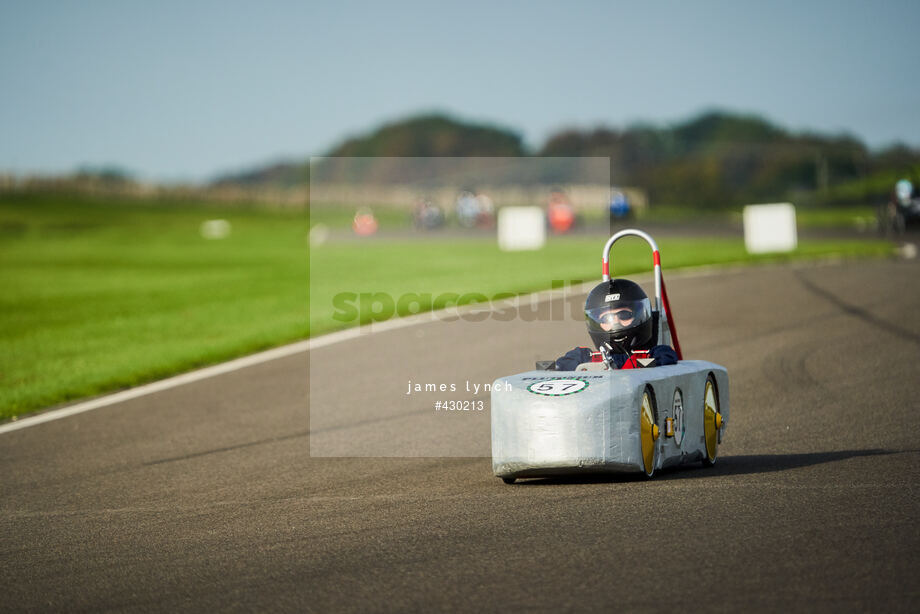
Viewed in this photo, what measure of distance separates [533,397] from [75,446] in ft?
15.8

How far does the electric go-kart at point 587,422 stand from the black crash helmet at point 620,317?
0.36 metres

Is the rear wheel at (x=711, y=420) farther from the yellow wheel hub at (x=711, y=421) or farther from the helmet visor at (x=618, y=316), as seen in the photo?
the helmet visor at (x=618, y=316)

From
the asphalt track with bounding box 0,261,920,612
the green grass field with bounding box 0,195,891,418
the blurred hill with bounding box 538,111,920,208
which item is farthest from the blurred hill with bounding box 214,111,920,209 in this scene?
the asphalt track with bounding box 0,261,920,612

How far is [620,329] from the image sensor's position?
26.5 ft

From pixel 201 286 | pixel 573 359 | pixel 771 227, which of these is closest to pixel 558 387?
pixel 573 359

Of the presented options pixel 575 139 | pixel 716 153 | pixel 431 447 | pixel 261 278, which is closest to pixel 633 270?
pixel 261 278

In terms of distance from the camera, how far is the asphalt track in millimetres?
5090

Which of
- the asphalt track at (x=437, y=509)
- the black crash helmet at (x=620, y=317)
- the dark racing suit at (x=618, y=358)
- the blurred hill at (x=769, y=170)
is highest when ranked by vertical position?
the blurred hill at (x=769, y=170)

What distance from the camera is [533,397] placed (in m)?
7.20

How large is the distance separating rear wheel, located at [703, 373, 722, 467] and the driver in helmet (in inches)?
19.0

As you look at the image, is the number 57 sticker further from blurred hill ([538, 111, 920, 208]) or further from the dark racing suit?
blurred hill ([538, 111, 920, 208])

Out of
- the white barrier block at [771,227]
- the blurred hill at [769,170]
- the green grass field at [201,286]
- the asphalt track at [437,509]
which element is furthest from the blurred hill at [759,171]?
the asphalt track at [437,509]

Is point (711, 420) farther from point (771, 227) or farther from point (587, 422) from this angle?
point (771, 227)

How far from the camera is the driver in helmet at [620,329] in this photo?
8.05 meters
